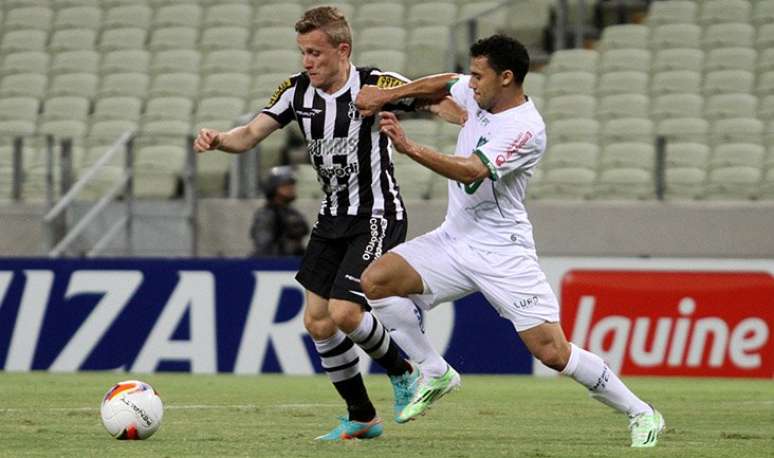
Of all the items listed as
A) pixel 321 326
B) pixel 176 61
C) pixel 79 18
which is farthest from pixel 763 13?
pixel 321 326

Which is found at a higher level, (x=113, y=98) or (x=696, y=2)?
(x=696, y=2)

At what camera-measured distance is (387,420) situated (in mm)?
9219

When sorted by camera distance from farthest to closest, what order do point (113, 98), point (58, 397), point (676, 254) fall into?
point (113, 98), point (676, 254), point (58, 397)

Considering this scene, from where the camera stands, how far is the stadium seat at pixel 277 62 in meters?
18.5

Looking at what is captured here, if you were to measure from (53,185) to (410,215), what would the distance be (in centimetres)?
357

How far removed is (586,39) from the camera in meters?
18.0

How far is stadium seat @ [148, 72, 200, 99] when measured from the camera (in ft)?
61.0

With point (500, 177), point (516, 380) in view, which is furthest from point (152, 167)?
point (500, 177)

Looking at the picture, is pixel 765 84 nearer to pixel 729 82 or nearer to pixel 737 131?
pixel 729 82

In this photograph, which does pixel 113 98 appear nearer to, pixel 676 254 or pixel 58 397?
pixel 676 254

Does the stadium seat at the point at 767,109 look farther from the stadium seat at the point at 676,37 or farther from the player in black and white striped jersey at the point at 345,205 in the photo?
the player in black and white striped jersey at the point at 345,205

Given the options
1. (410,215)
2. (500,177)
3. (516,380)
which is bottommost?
(516,380)

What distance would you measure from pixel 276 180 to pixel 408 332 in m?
7.44

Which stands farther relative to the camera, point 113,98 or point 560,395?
point 113,98
